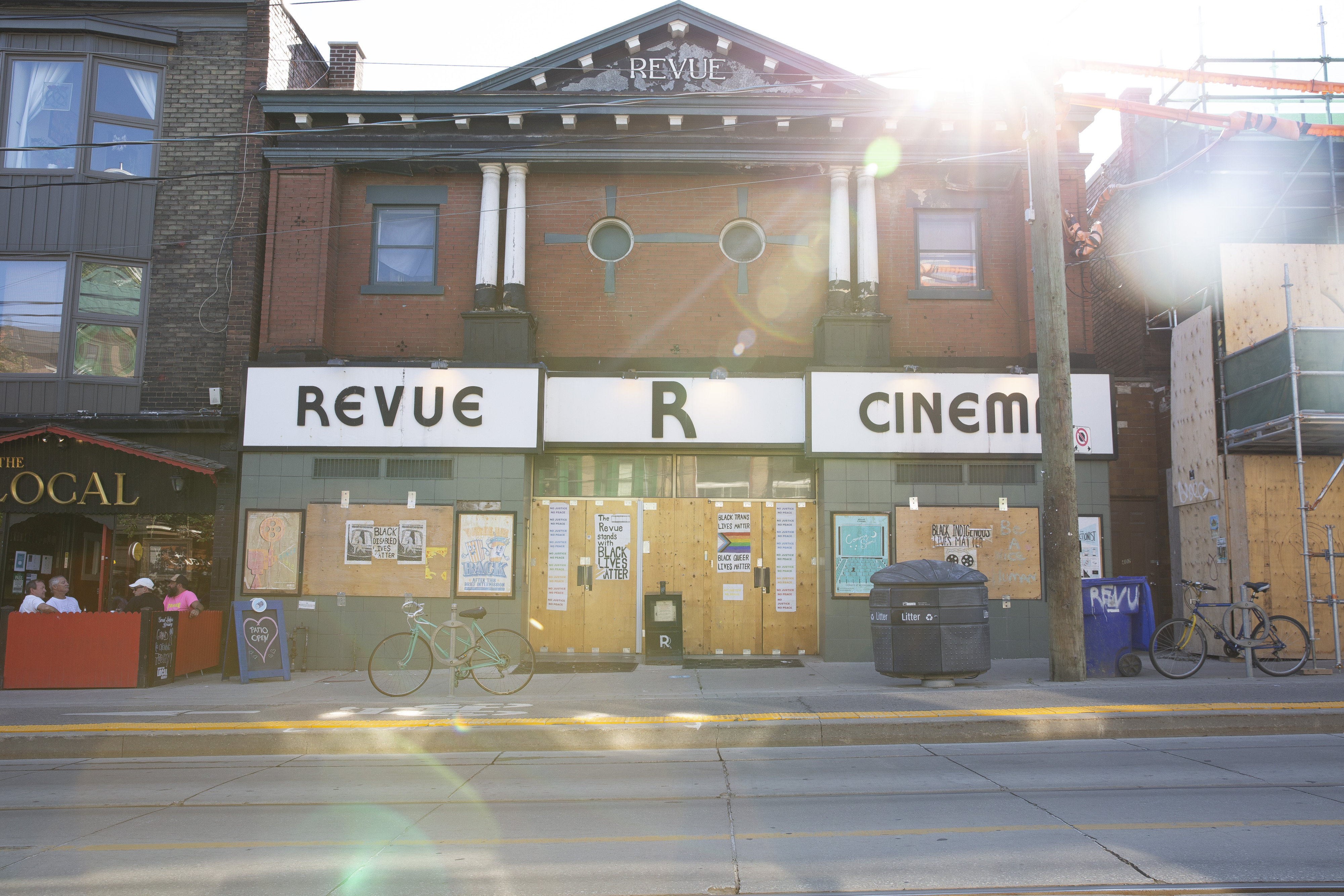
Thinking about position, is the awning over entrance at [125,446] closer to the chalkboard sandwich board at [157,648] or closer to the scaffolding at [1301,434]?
the chalkboard sandwich board at [157,648]

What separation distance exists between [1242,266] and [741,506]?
8.96 m

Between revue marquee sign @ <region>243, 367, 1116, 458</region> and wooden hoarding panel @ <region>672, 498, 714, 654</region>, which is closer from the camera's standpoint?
revue marquee sign @ <region>243, 367, 1116, 458</region>

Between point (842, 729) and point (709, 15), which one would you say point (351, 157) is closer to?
point (709, 15)

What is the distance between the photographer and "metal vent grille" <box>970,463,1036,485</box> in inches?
605

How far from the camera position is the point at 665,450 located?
51.3 ft

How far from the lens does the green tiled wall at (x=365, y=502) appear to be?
585 inches

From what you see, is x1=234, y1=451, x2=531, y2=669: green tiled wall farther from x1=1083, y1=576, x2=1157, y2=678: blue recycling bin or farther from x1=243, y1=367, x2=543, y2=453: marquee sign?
x1=1083, y1=576, x2=1157, y2=678: blue recycling bin

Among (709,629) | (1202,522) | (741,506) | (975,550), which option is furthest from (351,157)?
(1202,522)

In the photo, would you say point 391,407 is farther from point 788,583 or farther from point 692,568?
point 788,583

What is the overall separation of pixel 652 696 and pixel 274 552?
7.29 metres

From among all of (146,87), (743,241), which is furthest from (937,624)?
(146,87)

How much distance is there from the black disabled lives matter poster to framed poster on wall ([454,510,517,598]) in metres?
1.44

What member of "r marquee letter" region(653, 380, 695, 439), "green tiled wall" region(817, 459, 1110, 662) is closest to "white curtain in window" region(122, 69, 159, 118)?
"r marquee letter" region(653, 380, 695, 439)

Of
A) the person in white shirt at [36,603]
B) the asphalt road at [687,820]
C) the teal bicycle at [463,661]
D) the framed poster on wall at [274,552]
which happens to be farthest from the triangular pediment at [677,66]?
the asphalt road at [687,820]
